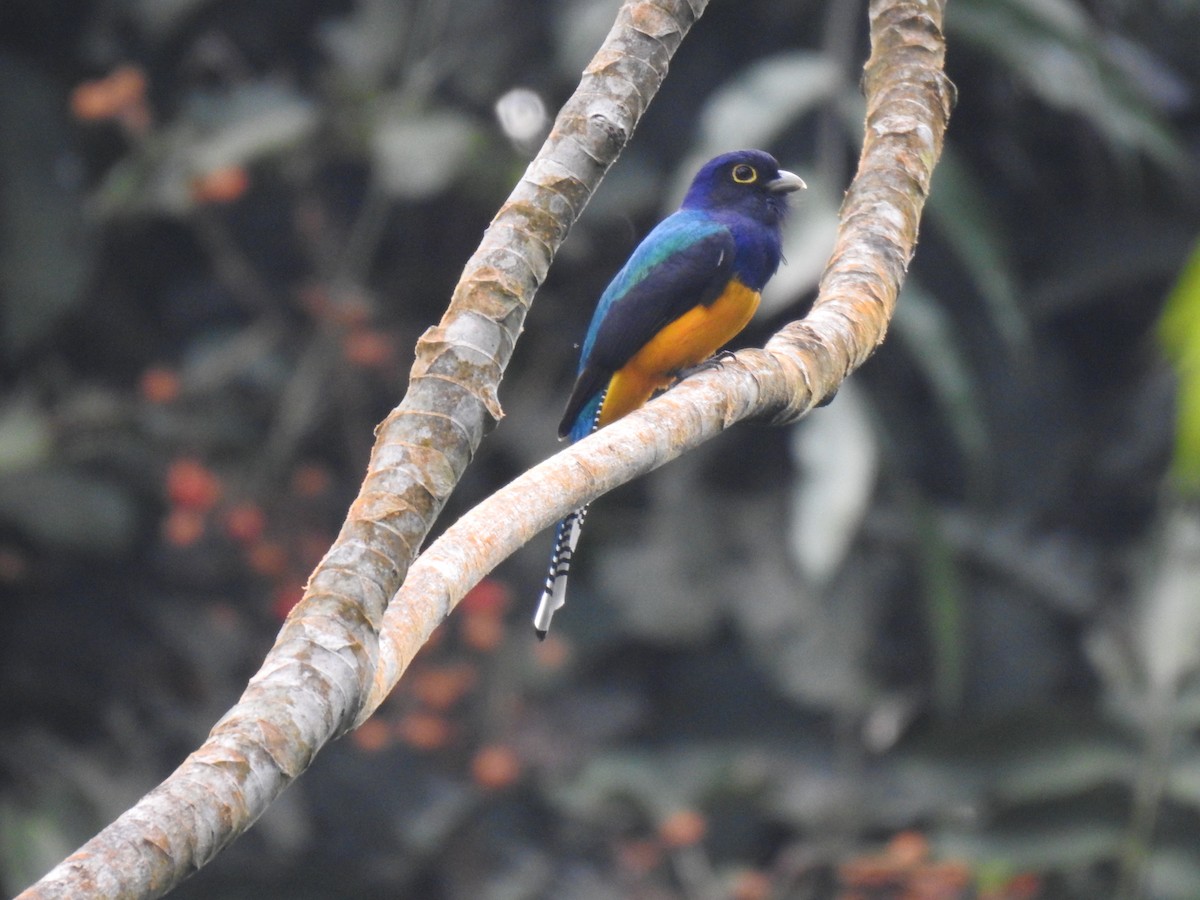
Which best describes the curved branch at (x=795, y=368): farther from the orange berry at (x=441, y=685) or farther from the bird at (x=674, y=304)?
the orange berry at (x=441, y=685)

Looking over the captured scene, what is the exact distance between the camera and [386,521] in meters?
2.40

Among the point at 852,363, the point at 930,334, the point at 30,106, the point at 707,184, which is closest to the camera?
the point at 852,363

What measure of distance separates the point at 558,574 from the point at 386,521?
1.72 metres

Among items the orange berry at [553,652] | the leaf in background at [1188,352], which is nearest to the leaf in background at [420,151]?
the orange berry at [553,652]

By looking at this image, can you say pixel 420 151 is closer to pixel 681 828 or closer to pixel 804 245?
pixel 804 245

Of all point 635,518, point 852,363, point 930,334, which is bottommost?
point 852,363

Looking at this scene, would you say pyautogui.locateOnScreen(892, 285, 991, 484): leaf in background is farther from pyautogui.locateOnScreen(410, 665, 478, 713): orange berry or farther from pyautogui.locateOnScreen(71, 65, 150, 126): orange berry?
pyautogui.locateOnScreen(71, 65, 150, 126): orange berry

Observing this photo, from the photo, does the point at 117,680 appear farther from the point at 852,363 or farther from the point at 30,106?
the point at 852,363

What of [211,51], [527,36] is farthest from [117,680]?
[527,36]

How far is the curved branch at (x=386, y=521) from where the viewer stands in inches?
69.9

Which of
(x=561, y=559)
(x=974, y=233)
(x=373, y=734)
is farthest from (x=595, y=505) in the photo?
(x=561, y=559)

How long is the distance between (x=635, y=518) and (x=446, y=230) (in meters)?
1.48

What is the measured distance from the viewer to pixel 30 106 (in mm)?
6836

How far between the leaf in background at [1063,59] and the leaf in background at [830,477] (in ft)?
4.50
